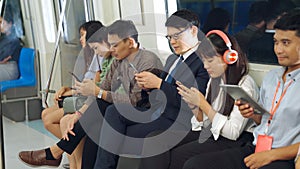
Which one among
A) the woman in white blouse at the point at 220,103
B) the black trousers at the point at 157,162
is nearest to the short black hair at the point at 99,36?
the woman in white blouse at the point at 220,103

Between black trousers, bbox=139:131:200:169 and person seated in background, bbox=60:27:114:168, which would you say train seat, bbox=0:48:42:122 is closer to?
person seated in background, bbox=60:27:114:168

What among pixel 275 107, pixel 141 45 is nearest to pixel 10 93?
pixel 141 45

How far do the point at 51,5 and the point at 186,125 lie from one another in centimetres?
117

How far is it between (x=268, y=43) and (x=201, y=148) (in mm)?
710

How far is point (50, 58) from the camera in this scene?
271cm

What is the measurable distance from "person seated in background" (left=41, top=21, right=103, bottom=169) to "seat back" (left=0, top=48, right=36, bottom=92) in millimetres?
203

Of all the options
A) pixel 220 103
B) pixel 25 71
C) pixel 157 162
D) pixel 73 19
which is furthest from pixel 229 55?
pixel 25 71

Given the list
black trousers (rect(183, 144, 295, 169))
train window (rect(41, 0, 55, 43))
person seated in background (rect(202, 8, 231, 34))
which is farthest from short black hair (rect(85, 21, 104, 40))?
black trousers (rect(183, 144, 295, 169))

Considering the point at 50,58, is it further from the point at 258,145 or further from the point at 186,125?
the point at 258,145

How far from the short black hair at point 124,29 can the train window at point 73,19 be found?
279 millimetres

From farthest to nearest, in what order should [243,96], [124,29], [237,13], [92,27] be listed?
[92,27] → [124,29] → [237,13] → [243,96]

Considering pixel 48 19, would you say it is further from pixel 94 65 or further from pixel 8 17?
pixel 94 65

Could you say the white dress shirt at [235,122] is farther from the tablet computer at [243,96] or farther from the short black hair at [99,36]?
the short black hair at [99,36]

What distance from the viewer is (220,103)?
6.82 feet
